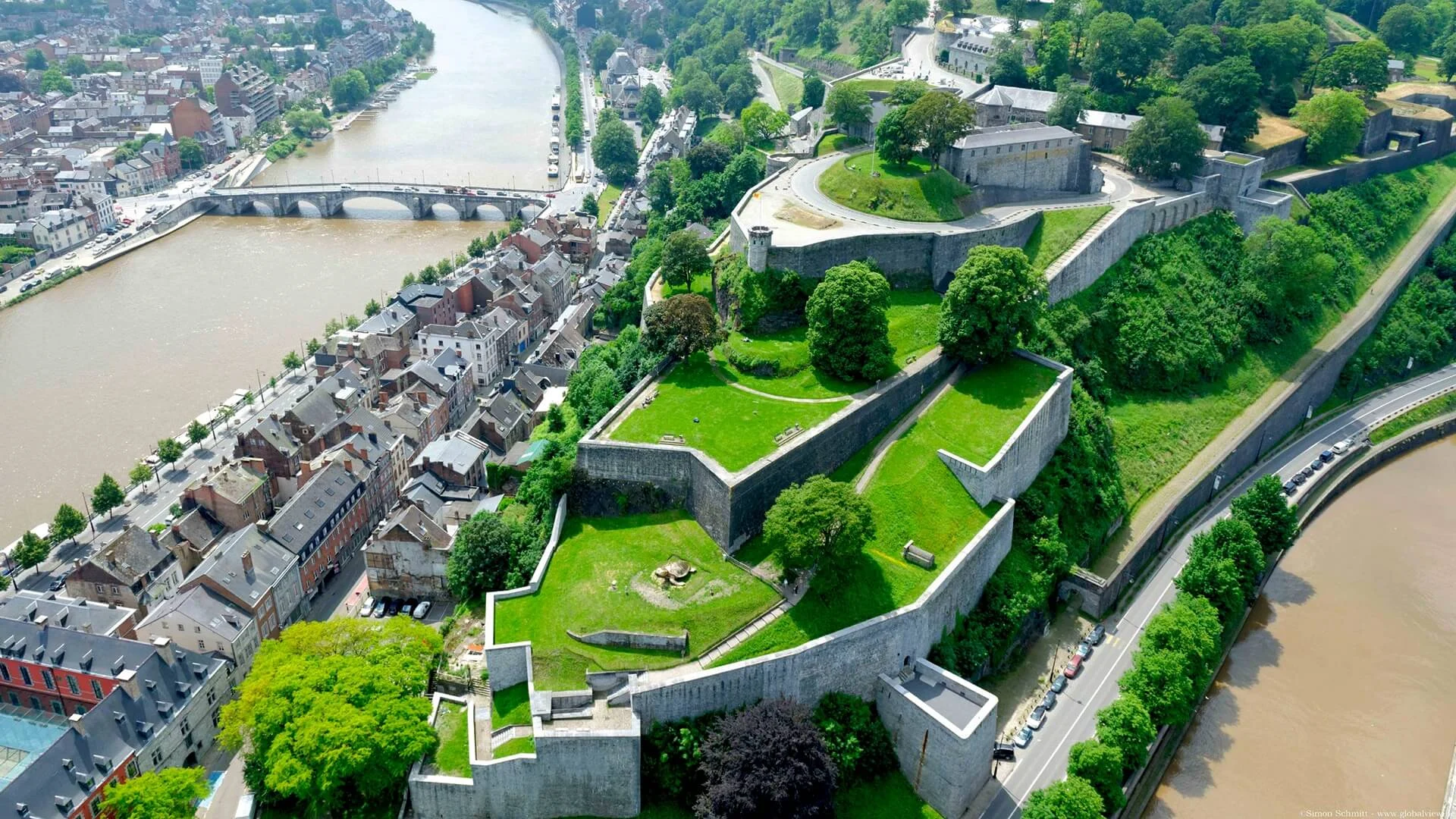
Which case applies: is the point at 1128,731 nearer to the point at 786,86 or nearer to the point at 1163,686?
the point at 1163,686

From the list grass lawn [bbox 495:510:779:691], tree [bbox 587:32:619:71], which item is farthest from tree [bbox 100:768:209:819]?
tree [bbox 587:32:619:71]

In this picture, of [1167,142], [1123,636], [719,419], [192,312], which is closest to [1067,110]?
[1167,142]

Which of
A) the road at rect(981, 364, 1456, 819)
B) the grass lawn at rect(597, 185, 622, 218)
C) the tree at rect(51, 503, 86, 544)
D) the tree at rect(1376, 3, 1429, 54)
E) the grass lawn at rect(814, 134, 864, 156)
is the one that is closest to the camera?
the road at rect(981, 364, 1456, 819)

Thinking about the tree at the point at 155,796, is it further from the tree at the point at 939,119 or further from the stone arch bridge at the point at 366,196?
the stone arch bridge at the point at 366,196

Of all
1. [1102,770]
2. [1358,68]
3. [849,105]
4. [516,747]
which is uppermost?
[1358,68]

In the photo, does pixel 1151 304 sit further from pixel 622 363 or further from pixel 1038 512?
pixel 622 363

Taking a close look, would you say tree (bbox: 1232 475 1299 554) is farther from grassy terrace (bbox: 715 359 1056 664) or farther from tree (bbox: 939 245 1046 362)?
tree (bbox: 939 245 1046 362)
